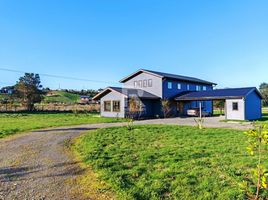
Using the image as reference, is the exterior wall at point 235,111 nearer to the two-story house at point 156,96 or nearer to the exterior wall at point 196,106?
the two-story house at point 156,96

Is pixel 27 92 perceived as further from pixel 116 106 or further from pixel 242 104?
pixel 242 104

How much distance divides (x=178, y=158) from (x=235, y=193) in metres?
2.76

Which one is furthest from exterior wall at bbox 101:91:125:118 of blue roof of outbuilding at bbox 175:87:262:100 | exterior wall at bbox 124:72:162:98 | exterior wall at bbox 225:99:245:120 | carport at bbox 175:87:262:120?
exterior wall at bbox 225:99:245:120

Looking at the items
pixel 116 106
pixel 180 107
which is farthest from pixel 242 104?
pixel 116 106

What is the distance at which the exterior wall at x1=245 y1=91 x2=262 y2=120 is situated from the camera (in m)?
24.7

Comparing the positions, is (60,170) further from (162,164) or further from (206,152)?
(206,152)

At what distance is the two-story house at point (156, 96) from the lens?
26.8m

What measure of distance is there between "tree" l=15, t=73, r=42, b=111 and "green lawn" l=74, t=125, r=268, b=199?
37128mm

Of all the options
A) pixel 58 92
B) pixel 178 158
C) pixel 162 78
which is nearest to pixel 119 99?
pixel 162 78

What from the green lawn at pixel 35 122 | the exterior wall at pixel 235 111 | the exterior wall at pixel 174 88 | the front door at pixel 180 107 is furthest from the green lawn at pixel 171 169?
the front door at pixel 180 107

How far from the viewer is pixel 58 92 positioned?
79.4 m

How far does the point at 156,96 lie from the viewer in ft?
99.1

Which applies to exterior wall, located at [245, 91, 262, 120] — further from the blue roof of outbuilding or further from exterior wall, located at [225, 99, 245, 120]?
exterior wall, located at [225, 99, 245, 120]

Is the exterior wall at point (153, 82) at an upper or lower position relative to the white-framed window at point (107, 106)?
upper
